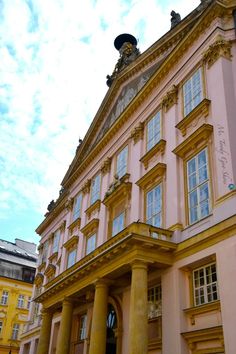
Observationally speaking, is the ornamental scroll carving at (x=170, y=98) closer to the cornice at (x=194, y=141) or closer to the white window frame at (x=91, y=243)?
the cornice at (x=194, y=141)

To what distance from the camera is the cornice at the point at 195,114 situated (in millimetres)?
15828

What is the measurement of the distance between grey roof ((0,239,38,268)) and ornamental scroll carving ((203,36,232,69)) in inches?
1546

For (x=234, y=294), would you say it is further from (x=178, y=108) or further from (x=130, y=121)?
(x=130, y=121)

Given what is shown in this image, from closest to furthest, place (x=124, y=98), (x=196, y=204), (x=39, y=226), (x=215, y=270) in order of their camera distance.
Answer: (x=215, y=270) < (x=196, y=204) < (x=124, y=98) < (x=39, y=226)

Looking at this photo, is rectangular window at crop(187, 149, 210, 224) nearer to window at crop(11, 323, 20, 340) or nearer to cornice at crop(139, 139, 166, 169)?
cornice at crop(139, 139, 166, 169)

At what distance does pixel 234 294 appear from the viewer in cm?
1152

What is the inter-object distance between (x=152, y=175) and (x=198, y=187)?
11.5 feet

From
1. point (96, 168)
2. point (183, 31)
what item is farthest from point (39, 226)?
point (183, 31)

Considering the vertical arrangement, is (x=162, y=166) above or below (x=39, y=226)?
below

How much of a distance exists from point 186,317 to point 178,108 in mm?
9351

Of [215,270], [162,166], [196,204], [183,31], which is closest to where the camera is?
[215,270]

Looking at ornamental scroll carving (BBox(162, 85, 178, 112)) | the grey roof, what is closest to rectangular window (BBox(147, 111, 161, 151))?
ornamental scroll carving (BBox(162, 85, 178, 112))

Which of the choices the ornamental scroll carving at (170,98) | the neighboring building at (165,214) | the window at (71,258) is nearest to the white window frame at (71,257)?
the window at (71,258)

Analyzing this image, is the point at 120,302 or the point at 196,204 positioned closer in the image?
the point at 196,204
